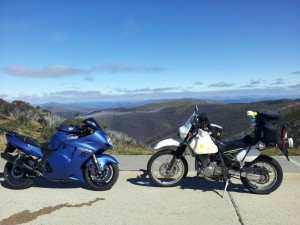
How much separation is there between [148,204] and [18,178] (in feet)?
8.11

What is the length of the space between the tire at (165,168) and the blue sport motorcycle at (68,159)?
→ 2.19 feet

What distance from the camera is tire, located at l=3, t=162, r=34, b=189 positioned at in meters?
6.95

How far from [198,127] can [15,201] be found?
3.20 m

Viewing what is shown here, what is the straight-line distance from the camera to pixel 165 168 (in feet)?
23.2

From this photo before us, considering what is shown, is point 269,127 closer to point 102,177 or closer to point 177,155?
point 177,155

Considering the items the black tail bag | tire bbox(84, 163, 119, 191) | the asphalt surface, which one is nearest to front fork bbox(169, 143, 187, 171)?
the asphalt surface

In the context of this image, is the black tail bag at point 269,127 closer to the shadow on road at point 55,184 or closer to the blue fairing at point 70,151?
the blue fairing at point 70,151

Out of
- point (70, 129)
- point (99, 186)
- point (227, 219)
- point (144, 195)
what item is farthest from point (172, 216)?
point (70, 129)

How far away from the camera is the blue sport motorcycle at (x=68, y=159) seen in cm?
674

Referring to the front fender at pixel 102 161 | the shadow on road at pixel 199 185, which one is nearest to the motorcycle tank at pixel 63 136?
the front fender at pixel 102 161

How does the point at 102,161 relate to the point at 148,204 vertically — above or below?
above

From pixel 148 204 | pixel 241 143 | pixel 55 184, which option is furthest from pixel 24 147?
pixel 241 143

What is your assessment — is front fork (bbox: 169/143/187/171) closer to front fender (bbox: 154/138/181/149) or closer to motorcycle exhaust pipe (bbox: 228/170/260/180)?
front fender (bbox: 154/138/181/149)

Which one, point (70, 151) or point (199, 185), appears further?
point (199, 185)
